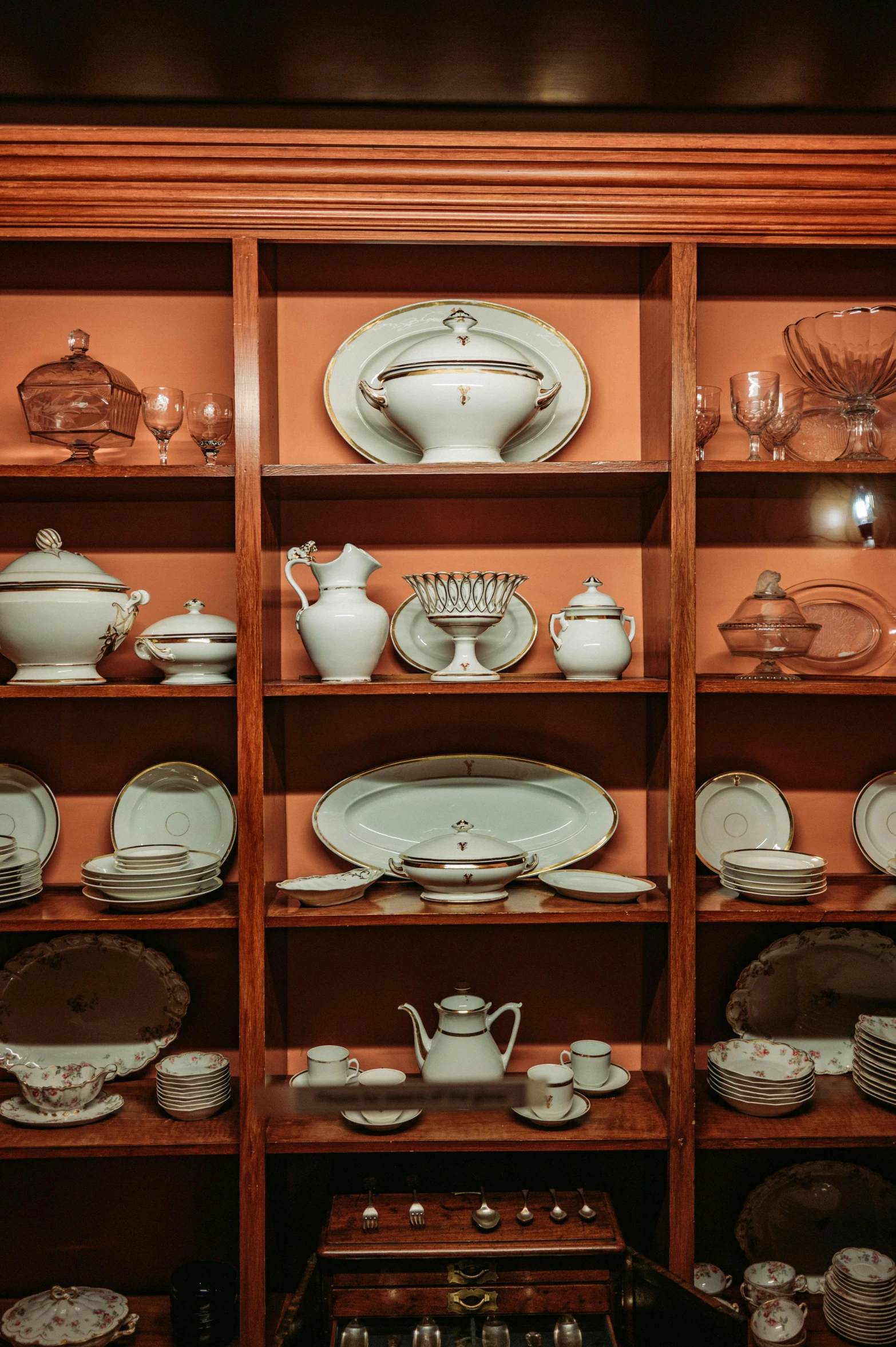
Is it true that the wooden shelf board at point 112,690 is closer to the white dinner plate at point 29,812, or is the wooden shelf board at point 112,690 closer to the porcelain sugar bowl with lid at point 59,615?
the porcelain sugar bowl with lid at point 59,615

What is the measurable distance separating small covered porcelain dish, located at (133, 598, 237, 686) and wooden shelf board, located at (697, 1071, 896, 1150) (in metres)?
1.27

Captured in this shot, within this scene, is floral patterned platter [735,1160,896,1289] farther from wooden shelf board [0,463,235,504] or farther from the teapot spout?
wooden shelf board [0,463,235,504]

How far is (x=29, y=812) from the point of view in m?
2.17

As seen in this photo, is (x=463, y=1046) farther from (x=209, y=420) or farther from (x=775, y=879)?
(x=209, y=420)

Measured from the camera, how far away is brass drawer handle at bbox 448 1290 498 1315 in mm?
1825

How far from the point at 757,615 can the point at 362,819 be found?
36.3 inches

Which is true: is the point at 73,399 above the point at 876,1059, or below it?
above

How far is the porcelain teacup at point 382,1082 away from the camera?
194 cm

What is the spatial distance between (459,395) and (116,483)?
0.70 m

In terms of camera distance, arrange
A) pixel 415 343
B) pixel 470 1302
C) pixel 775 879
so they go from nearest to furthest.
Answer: pixel 470 1302 → pixel 775 879 → pixel 415 343

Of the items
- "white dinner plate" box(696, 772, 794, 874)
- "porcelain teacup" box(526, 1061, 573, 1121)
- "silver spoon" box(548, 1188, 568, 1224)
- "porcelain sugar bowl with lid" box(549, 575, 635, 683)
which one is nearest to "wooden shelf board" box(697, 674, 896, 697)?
"porcelain sugar bowl with lid" box(549, 575, 635, 683)

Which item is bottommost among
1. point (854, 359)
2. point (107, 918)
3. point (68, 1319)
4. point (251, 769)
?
point (68, 1319)

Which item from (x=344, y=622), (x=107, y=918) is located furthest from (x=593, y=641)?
(x=107, y=918)

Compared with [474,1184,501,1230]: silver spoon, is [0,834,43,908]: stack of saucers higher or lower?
higher
